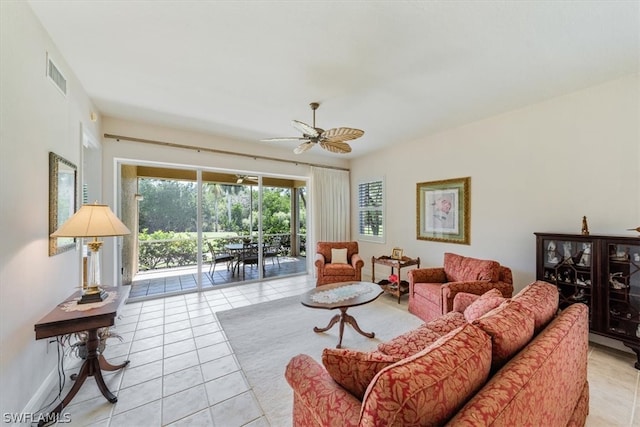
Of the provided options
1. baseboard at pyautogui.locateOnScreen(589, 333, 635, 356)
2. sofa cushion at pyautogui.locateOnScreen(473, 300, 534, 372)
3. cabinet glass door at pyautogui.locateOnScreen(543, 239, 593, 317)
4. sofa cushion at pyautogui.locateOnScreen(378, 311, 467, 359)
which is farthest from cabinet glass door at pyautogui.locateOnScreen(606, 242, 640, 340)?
sofa cushion at pyautogui.locateOnScreen(473, 300, 534, 372)

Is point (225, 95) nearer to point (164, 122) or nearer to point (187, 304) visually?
point (164, 122)

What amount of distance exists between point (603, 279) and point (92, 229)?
446 cm

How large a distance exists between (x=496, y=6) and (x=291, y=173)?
13.5 feet

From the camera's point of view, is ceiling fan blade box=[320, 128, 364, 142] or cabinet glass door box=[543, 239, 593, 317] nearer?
cabinet glass door box=[543, 239, 593, 317]

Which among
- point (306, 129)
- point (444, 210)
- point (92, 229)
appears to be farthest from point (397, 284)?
point (92, 229)

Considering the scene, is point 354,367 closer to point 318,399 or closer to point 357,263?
point 318,399

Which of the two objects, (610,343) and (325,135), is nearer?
(610,343)

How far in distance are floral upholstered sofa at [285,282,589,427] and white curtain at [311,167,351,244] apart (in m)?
4.22

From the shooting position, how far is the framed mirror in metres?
2.01

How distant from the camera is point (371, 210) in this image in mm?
5598

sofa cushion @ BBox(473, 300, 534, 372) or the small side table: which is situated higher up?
sofa cushion @ BBox(473, 300, 534, 372)

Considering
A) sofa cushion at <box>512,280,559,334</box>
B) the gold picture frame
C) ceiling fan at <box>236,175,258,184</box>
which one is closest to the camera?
sofa cushion at <box>512,280,559,334</box>

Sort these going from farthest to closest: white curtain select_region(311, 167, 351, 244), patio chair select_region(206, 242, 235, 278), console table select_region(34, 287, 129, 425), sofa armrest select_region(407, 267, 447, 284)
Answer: white curtain select_region(311, 167, 351, 244) → patio chair select_region(206, 242, 235, 278) → sofa armrest select_region(407, 267, 447, 284) → console table select_region(34, 287, 129, 425)
